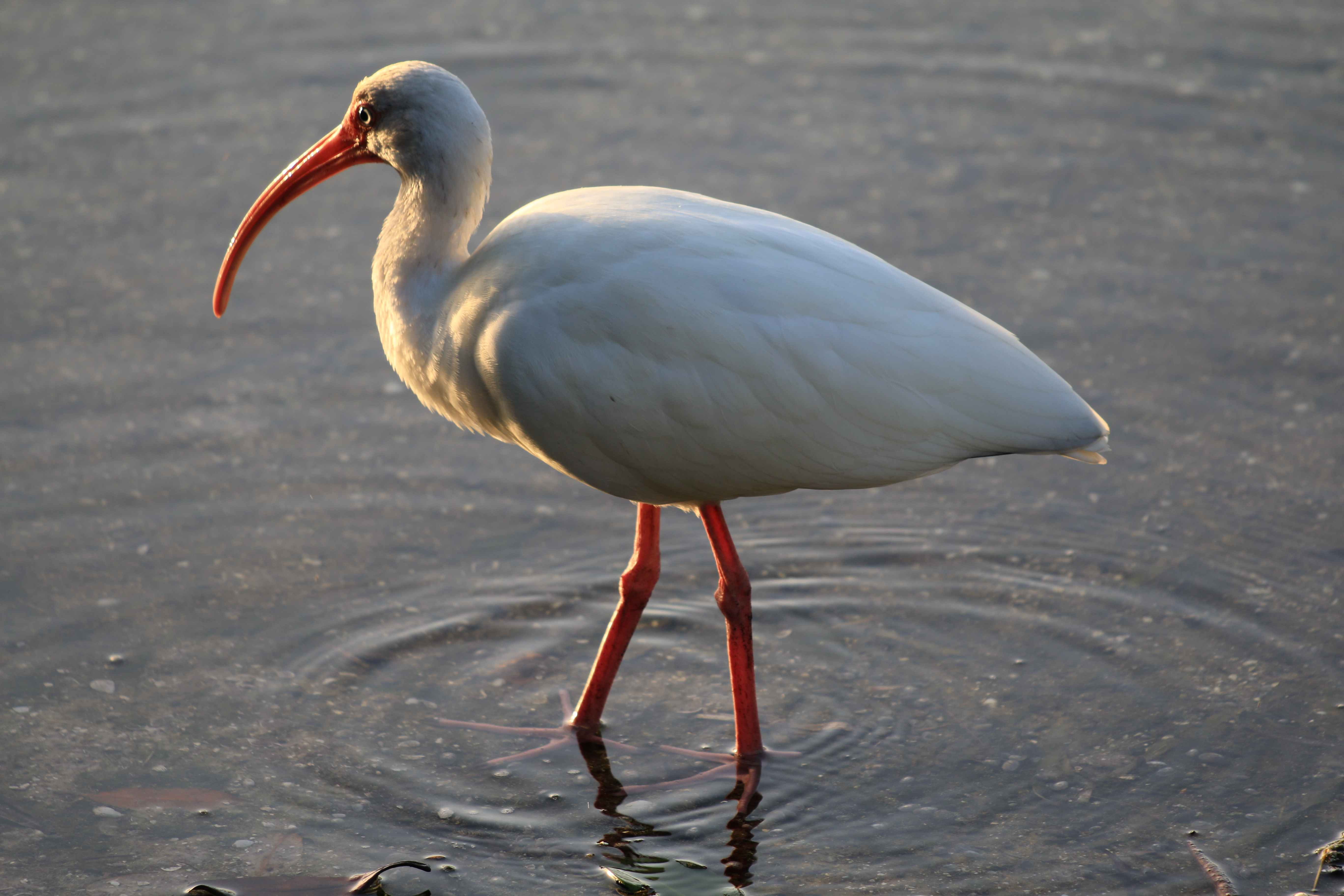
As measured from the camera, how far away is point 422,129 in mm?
4008

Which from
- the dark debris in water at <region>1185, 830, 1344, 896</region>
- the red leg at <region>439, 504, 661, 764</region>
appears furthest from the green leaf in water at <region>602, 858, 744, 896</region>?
the dark debris in water at <region>1185, 830, 1344, 896</region>

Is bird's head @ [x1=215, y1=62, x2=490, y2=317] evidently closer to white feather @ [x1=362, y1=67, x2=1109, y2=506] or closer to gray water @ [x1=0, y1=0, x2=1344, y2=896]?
white feather @ [x1=362, y1=67, x2=1109, y2=506]

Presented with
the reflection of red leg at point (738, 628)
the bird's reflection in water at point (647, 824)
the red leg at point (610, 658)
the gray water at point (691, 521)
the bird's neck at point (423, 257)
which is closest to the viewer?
the bird's reflection in water at point (647, 824)

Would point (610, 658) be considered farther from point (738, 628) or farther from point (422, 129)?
point (422, 129)

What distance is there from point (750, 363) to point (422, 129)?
1.12 metres

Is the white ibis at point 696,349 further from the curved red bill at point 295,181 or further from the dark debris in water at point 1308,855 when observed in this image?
the dark debris in water at point 1308,855

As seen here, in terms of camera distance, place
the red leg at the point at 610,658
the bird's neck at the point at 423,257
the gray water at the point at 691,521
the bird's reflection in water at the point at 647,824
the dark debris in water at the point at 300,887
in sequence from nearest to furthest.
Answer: the dark debris in water at the point at 300,887, the bird's reflection in water at the point at 647,824, the gray water at the point at 691,521, the bird's neck at the point at 423,257, the red leg at the point at 610,658

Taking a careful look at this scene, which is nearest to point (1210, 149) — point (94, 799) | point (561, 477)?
point (561, 477)

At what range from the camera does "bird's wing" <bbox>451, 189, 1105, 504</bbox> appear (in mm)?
3658

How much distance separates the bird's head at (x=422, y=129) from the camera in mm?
3980

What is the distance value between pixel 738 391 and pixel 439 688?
1429 mm

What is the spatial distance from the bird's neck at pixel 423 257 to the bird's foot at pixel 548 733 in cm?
98

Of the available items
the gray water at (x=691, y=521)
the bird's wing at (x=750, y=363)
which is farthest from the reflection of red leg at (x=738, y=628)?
the bird's wing at (x=750, y=363)

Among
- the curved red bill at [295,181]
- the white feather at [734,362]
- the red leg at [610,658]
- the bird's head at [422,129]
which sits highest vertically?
the bird's head at [422,129]
